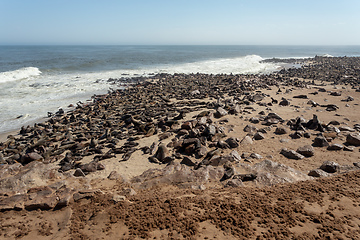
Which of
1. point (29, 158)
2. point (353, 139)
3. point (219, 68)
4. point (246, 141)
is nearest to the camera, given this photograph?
point (353, 139)

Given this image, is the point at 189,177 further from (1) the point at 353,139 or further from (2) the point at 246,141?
(1) the point at 353,139

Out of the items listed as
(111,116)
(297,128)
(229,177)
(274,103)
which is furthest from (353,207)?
(111,116)

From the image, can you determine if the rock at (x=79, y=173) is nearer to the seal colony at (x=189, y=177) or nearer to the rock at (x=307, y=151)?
the seal colony at (x=189, y=177)

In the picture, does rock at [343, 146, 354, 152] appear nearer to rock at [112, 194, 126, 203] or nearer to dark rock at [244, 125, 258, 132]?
dark rock at [244, 125, 258, 132]

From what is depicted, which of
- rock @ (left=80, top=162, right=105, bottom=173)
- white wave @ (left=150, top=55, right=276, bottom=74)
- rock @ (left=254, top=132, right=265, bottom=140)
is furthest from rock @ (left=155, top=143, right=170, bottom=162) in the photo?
white wave @ (left=150, top=55, right=276, bottom=74)

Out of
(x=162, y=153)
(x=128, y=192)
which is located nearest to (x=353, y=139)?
(x=162, y=153)

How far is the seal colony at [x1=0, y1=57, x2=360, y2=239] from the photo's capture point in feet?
13.4

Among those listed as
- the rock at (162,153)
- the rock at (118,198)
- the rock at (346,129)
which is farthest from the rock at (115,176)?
the rock at (346,129)

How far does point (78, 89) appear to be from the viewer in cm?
2256

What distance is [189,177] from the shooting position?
5914mm

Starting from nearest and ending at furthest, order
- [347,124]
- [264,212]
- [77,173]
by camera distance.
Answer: [264,212] → [77,173] → [347,124]

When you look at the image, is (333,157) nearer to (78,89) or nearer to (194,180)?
(194,180)

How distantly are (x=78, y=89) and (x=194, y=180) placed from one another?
20.9 meters

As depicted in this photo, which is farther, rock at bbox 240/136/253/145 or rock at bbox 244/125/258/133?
rock at bbox 244/125/258/133
